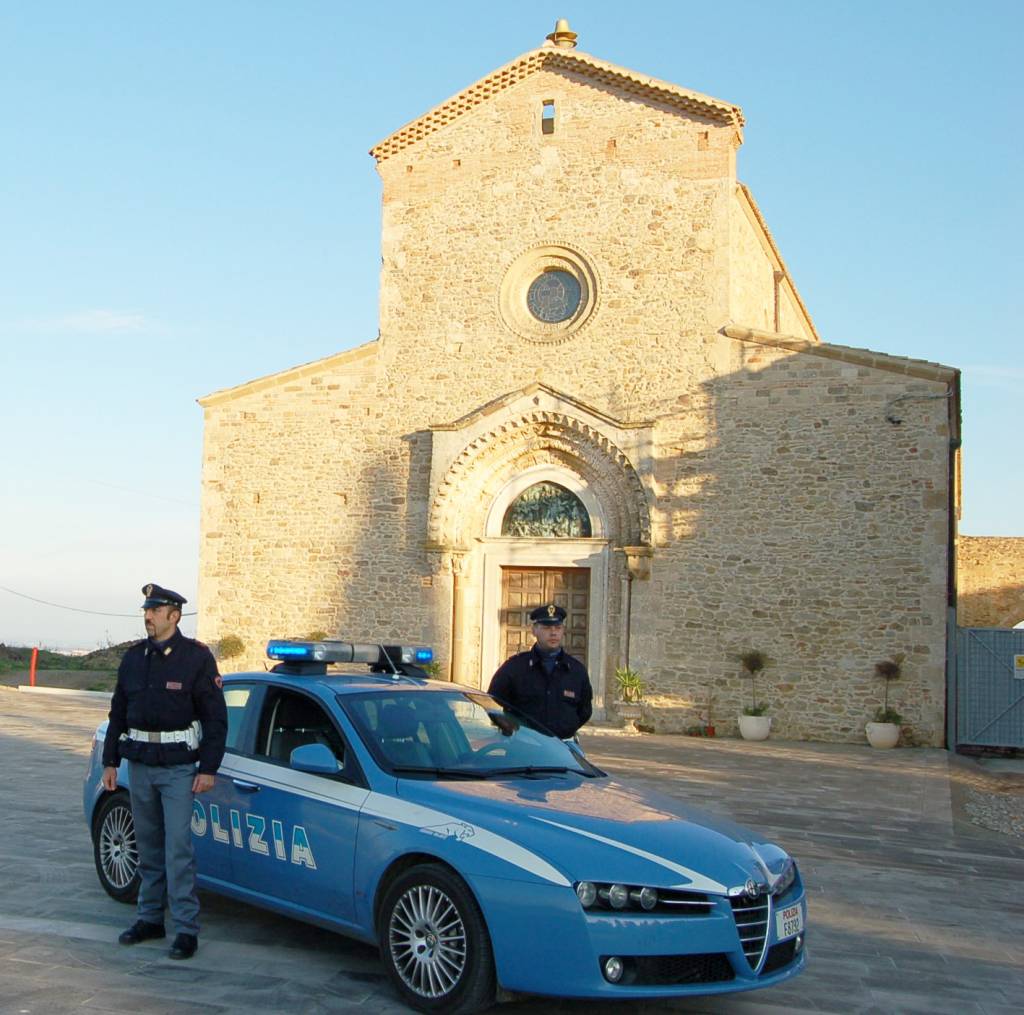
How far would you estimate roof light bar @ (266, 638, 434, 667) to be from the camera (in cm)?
647

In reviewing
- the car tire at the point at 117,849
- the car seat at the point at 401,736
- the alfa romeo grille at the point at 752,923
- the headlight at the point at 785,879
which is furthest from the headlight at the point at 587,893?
the car tire at the point at 117,849

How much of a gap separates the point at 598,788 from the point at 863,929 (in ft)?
6.86

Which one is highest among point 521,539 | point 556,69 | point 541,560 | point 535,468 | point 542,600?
point 556,69

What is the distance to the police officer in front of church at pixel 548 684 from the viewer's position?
7.69m

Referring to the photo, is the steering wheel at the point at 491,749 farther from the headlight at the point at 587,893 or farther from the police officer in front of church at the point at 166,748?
the headlight at the point at 587,893

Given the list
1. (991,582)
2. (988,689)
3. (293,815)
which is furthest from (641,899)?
(991,582)

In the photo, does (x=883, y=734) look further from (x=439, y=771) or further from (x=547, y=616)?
(x=439, y=771)

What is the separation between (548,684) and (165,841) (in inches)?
106

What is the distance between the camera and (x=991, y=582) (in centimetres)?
3058

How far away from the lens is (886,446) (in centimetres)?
1864

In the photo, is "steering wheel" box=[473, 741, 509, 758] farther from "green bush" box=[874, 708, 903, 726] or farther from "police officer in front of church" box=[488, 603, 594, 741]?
"green bush" box=[874, 708, 903, 726]

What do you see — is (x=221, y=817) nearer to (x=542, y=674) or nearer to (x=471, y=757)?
(x=471, y=757)

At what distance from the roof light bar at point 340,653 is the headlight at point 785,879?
2.49m

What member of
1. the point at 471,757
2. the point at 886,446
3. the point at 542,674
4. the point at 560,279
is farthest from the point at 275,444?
the point at 471,757
